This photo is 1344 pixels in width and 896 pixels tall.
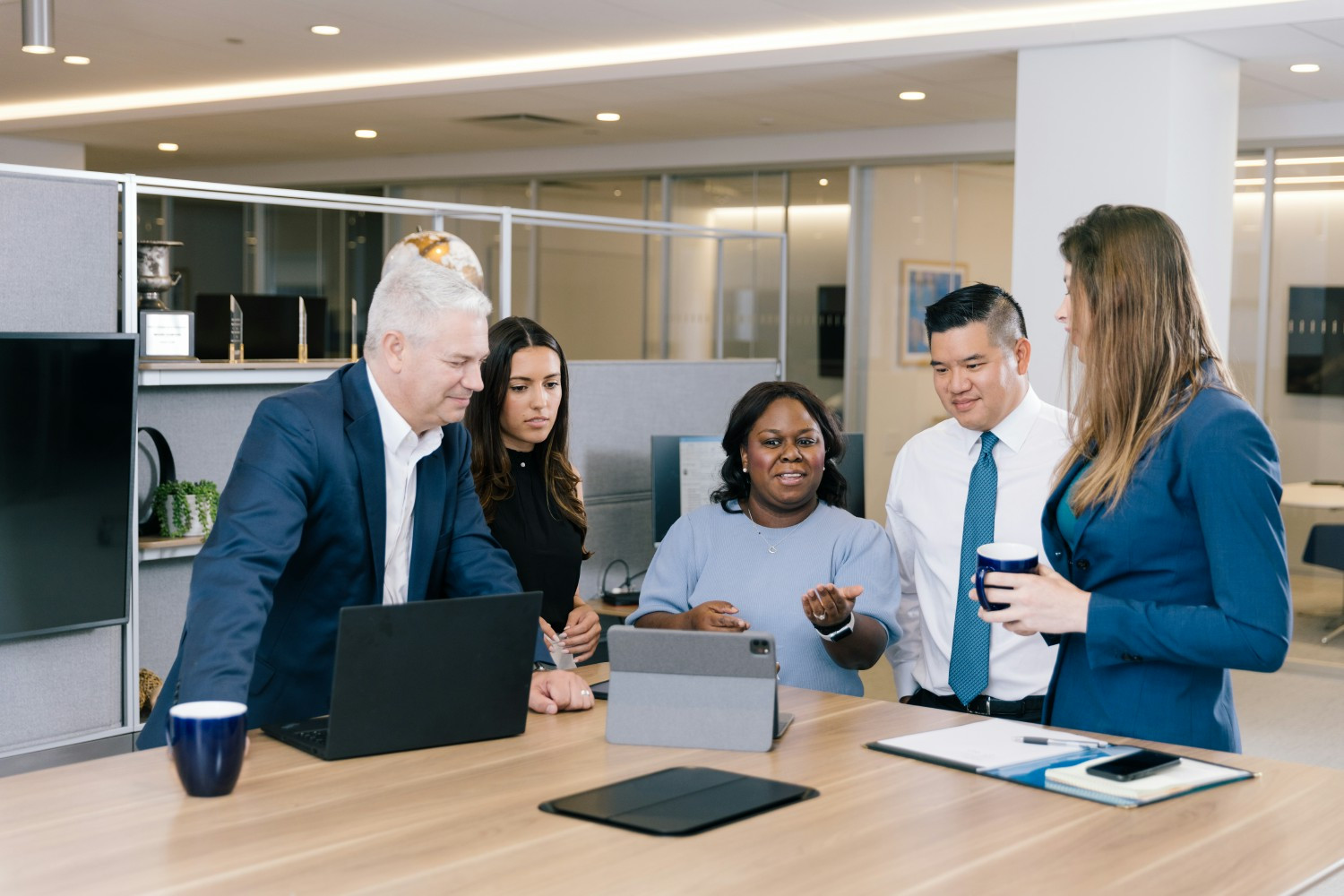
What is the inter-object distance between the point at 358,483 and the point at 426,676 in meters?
0.41

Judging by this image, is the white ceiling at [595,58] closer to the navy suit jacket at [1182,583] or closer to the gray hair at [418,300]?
the gray hair at [418,300]

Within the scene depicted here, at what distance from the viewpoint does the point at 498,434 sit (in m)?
3.30

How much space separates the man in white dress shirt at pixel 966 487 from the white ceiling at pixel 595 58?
3567mm

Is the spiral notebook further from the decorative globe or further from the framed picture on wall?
the framed picture on wall

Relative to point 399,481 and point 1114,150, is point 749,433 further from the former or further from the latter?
point 1114,150

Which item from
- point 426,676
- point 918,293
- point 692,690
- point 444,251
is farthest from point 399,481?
point 918,293

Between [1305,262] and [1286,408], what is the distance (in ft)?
2.63

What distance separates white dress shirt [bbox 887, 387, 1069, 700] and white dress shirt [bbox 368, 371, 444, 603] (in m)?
0.96

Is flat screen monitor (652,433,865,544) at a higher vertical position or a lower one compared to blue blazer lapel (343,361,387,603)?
lower

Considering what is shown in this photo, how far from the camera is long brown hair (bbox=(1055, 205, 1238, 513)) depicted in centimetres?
199

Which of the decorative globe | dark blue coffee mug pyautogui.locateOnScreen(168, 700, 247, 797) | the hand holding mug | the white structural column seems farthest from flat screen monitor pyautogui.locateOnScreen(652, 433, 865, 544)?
dark blue coffee mug pyautogui.locateOnScreen(168, 700, 247, 797)

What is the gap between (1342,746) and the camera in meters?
5.32

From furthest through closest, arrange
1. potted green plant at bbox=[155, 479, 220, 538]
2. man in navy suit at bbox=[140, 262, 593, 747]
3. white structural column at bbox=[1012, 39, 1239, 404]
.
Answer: white structural column at bbox=[1012, 39, 1239, 404]
potted green plant at bbox=[155, 479, 220, 538]
man in navy suit at bbox=[140, 262, 593, 747]

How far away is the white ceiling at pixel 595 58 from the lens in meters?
5.98
